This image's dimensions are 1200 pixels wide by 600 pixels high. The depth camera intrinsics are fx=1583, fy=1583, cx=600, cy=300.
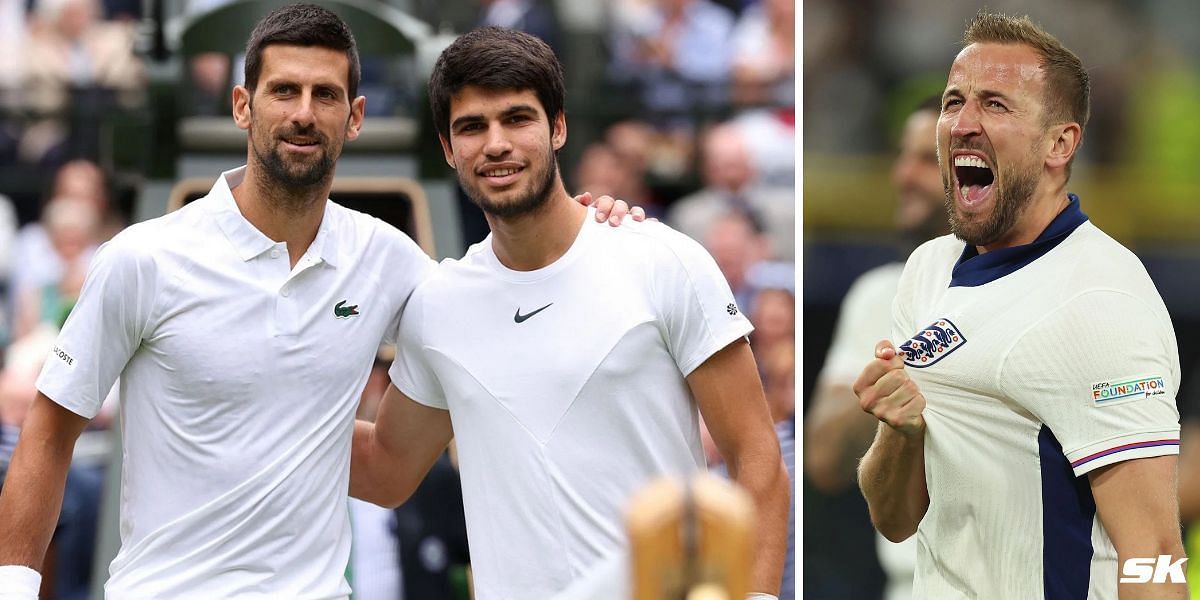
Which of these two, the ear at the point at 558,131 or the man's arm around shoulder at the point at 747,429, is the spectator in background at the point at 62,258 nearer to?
the ear at the point at 558,131

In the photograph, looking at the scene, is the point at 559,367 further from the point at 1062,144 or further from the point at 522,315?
the point at 1062,144

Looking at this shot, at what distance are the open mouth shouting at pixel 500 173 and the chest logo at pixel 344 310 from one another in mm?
460

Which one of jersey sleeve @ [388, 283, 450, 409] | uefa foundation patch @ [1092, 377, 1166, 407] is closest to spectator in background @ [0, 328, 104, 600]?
jersey sleeve @ [388, 283, 450, 409]

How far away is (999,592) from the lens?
320cm

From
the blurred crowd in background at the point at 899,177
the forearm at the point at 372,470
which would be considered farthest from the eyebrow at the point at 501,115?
the blurred crowd in background at the point at 899,177

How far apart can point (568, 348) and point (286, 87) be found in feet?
2.75

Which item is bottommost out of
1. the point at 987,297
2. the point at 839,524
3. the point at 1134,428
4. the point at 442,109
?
the point at 839,524

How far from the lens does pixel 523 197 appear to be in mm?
3285

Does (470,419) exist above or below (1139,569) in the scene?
above

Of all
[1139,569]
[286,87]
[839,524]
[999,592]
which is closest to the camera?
[1139,569]

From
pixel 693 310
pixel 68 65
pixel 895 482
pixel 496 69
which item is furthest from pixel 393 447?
pixel 68 65

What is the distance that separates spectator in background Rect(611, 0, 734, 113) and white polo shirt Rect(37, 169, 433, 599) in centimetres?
557

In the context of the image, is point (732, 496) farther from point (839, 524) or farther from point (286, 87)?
point (839, 524)

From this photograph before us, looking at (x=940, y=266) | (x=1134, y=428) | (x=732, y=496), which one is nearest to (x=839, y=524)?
(x=940, y=266)
